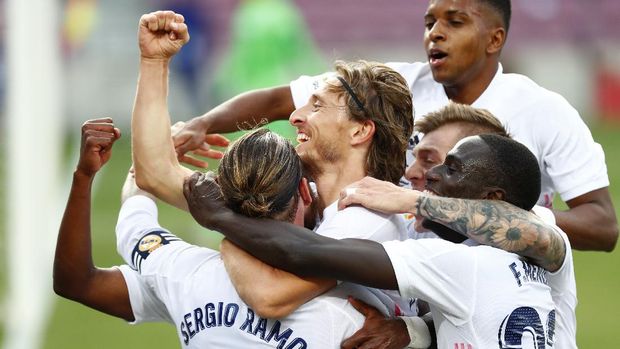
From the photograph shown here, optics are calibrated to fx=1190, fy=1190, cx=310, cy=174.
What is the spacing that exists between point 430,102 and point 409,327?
1.62m

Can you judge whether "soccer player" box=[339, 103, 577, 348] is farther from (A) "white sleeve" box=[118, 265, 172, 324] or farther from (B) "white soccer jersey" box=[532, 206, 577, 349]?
(A) "white sleeve" box=[118, 265, 172, 324]

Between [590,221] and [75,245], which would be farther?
[590,221]

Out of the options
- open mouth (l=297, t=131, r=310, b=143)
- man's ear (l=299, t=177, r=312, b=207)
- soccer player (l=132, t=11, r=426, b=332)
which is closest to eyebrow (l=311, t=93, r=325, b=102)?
soccer player (l=132, t=11, r=426, b=332)

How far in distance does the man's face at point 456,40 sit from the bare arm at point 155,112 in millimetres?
1575

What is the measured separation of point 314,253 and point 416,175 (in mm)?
873

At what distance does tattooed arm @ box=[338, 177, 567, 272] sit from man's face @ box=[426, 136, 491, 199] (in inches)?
2.7

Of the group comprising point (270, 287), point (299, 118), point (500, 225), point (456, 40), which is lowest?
point (270, 287)

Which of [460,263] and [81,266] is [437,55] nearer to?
[460,263]

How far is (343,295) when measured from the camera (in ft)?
13.0

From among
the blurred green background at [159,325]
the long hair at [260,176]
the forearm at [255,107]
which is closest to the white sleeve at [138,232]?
the long hair at [260,176]

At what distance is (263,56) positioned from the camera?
12.6 m

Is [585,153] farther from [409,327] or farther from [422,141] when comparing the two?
[409,327]

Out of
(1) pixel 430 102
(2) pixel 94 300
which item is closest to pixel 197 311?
(2) pixel 94 300

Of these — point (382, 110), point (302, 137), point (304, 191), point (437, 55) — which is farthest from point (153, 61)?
point (437, 55)
